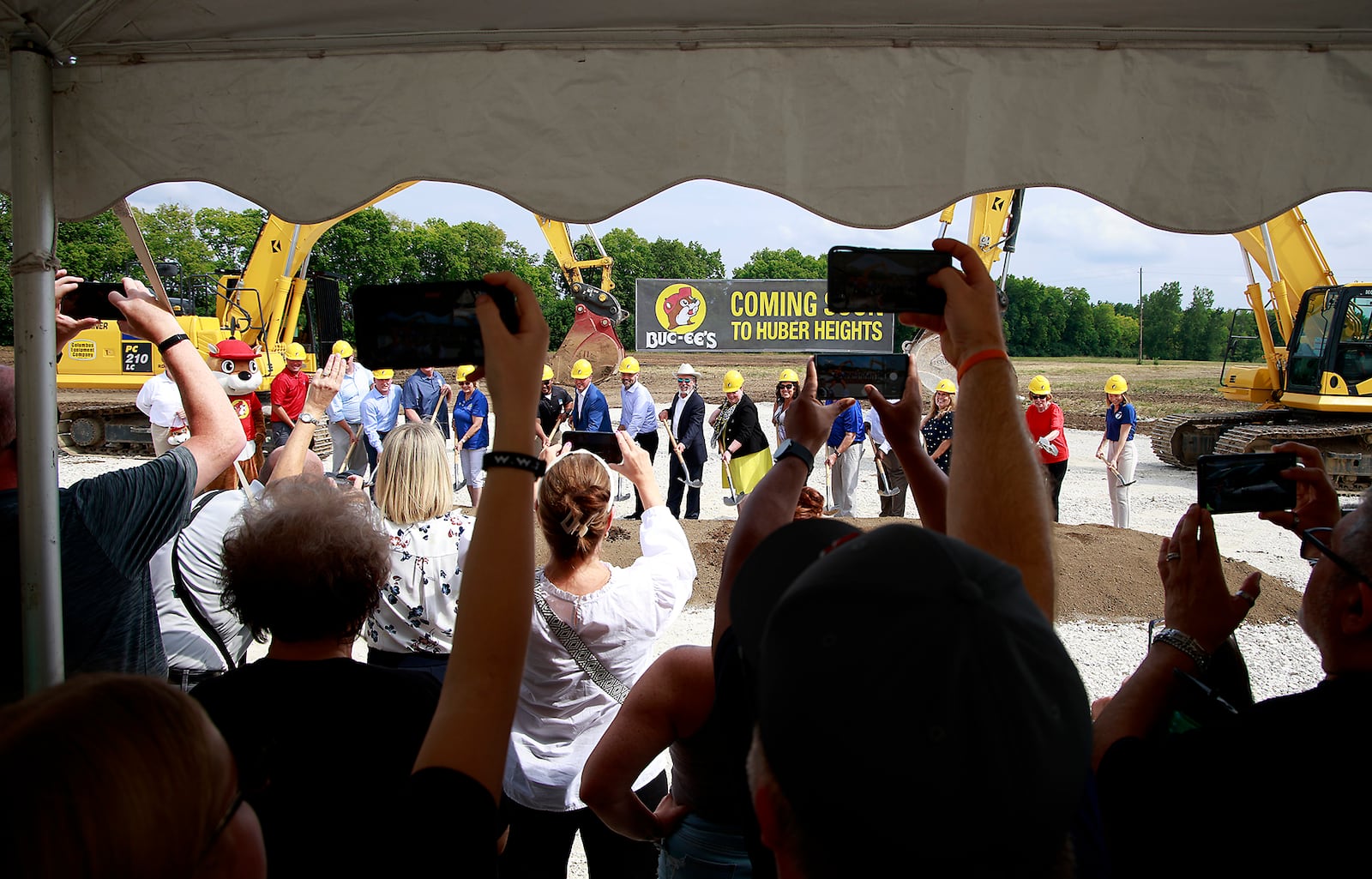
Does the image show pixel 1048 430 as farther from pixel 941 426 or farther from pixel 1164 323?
pixel 1164 323

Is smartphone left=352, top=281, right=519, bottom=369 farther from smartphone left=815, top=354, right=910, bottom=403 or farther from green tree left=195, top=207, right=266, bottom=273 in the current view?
green tree left=195, top=207, right=266, bottom=273

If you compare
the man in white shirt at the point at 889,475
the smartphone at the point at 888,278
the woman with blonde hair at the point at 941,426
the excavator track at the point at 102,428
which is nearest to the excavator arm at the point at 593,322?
the man in white shirt at the point at 889,475

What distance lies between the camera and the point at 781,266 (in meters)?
63.8

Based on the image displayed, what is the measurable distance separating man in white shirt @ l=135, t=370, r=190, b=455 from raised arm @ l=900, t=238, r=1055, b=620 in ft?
23.3

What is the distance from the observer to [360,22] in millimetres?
2104

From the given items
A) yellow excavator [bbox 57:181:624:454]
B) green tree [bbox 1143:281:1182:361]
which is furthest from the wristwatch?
green tree [bbox 1143:281:1182:361]

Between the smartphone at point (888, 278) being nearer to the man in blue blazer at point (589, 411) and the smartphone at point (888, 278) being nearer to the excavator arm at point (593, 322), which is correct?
the man in blue blazer at point (589, 411)

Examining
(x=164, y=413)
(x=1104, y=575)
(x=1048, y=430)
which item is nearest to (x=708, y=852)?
(x=1104, y=575)

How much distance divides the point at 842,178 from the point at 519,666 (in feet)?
5.43

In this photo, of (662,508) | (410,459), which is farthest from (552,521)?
(410,459)

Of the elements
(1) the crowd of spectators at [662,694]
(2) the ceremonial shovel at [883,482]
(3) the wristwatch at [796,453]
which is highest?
(3) the wristwatch at [796,453]

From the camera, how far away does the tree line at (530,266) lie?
40.2 meters

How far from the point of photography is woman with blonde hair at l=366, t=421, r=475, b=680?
2523 millimetres

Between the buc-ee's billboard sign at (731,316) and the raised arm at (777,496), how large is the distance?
2376cm
